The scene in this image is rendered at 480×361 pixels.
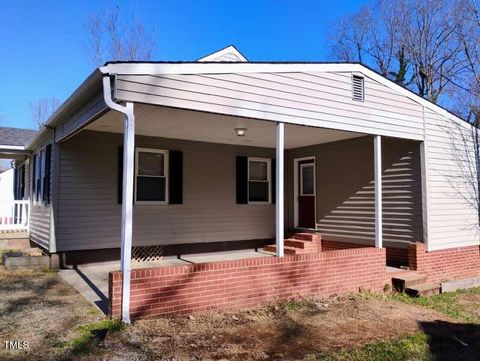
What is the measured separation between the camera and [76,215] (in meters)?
8.17

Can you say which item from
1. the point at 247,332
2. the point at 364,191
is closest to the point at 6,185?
the point at 364,191

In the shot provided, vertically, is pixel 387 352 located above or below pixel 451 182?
below

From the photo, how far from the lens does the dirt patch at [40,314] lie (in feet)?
13.3

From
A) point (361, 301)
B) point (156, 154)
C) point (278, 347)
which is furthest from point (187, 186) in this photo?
point (278, 347)

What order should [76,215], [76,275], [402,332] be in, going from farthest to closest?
[76,215]
[76,275]
[402,332]

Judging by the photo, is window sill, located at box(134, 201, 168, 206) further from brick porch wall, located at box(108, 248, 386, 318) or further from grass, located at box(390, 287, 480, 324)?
grass, located at box(390, 287, 480, 324)

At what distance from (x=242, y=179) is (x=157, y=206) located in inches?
94.7

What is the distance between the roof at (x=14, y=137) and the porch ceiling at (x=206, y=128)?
5720 mm

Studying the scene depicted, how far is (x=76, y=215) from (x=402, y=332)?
632 centimetres

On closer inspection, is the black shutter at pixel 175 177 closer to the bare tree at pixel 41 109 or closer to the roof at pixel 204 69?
the roof at pixel 204 69

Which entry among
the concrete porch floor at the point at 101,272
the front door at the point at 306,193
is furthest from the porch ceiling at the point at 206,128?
the concrete porch floor at the point at 101,272

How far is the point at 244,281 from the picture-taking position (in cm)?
587

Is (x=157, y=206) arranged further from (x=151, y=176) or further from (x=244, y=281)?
(x=244, y=281)

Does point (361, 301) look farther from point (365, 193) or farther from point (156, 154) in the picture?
point (156, 154)
